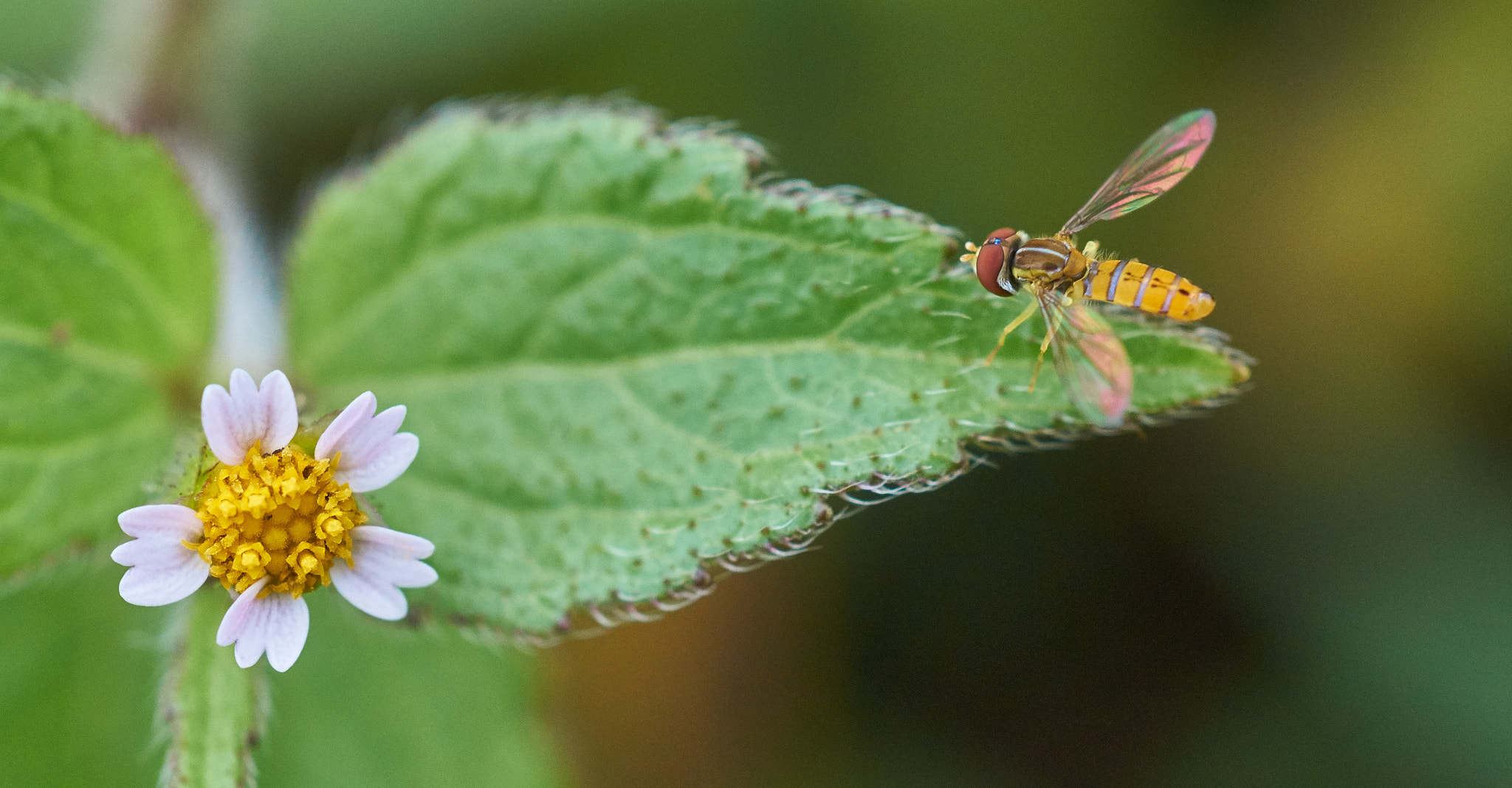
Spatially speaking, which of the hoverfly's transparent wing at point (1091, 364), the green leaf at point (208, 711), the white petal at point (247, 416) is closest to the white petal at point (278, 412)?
the white petal at point (247, 416)

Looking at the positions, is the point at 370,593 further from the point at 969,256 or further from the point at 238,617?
the point at 969,256

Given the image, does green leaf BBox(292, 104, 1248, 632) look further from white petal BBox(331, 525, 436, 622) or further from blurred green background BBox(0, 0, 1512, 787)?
blurred green background BBox(0, 0, 1512, 787)

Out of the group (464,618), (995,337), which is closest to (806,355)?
(995,337)

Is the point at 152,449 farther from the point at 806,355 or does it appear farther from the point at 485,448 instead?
the point at 806,355

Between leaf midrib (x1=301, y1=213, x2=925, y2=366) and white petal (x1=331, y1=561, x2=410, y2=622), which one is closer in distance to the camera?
white petal (x1=331, y1=561, x2=410, y2=622)

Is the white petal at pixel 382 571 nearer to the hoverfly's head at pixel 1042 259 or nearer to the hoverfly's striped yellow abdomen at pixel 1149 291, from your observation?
the hoverfly's head at pixel 1042 259

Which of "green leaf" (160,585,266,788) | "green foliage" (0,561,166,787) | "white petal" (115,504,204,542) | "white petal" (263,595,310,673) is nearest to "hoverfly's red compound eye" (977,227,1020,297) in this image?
"white petal" (263,595,310,673)
